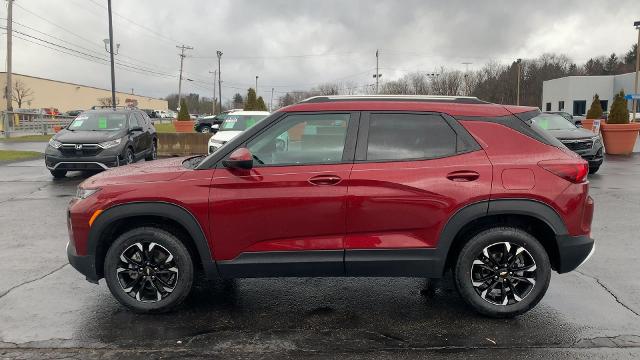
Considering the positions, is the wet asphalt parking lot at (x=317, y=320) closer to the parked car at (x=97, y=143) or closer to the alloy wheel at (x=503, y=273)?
the alloy wheel at (x=503, y=273)

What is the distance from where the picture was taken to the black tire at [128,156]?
1196 cm

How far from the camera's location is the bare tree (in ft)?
237

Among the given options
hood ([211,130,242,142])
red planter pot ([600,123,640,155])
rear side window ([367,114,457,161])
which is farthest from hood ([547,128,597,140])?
rear side window ([367,114,457,161])

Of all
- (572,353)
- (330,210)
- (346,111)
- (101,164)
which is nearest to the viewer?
(572,353)

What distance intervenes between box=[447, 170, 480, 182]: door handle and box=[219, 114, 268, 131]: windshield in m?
10.4

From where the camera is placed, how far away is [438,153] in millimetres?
3990

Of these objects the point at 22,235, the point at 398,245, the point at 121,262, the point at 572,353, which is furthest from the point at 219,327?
the point at 22,235

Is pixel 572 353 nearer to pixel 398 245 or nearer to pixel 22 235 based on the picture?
pixel 398 245

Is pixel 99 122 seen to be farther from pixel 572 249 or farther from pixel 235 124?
pixel 572 249

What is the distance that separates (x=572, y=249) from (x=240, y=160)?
2739mm

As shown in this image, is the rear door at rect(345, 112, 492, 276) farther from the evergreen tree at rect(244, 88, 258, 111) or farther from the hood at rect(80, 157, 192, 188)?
the evergreen tree at rect(244, 88, 258, 111)

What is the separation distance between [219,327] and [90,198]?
149 cm

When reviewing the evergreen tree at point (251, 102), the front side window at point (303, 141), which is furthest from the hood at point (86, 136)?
the evergreen tree at point (251, 102)

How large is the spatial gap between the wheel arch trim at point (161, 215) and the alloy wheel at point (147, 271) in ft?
0.82
